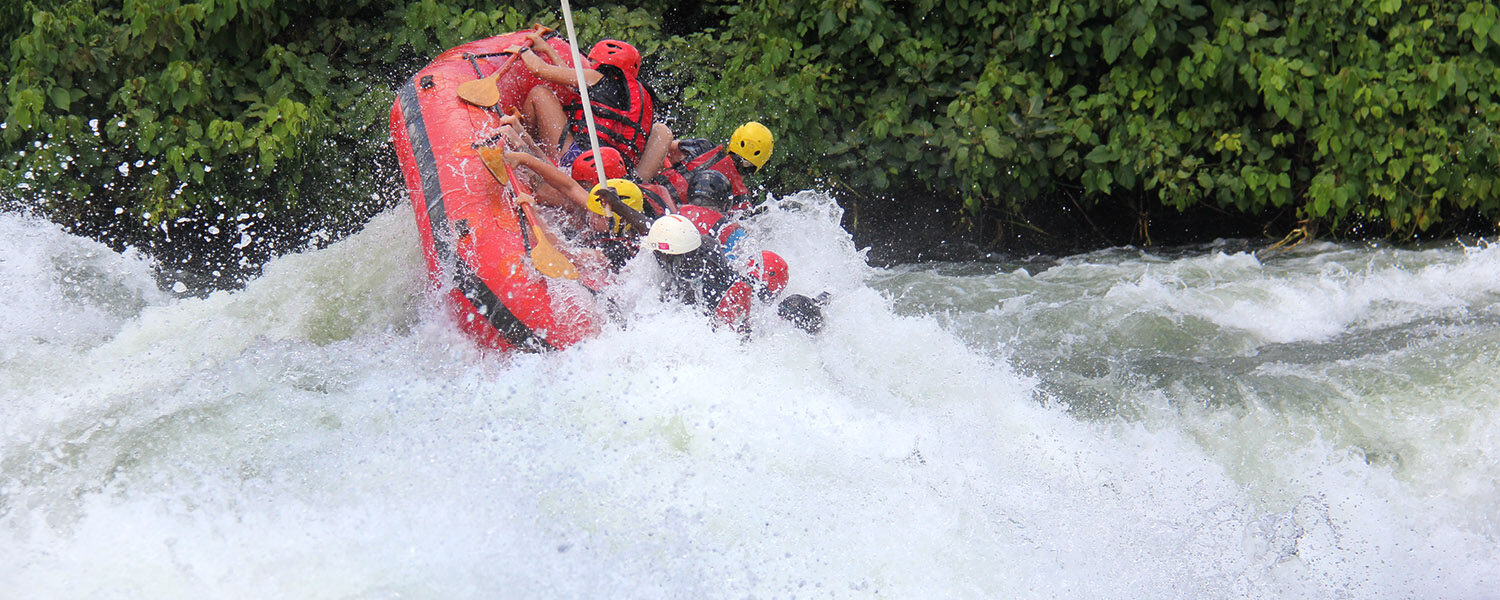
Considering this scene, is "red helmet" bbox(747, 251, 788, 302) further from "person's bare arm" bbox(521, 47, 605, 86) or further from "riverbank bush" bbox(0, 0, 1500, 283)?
"riverbank bush" bbox(0, 0, 1500, 283)

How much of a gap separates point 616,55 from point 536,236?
3.48ft

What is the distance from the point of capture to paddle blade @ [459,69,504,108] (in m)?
4.64

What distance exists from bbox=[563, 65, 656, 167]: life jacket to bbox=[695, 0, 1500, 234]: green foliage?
3.47 ft

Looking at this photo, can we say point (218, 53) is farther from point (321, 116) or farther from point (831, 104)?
point (831, 104)

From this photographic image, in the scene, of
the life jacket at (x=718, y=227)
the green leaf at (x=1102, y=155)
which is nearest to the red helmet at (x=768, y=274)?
the life jacket at (x=718, y=227)

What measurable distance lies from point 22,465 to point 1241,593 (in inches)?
134

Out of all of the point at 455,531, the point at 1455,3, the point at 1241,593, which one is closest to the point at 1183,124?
the point at 1455,3

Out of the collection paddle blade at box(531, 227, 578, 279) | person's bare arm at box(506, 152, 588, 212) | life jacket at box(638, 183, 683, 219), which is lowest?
paddle blade at box(531, 227, 578, 279)

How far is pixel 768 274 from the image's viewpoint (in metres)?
4.42

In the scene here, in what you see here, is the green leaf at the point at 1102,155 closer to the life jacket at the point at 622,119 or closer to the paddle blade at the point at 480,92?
the life jacket at the point at 622,119

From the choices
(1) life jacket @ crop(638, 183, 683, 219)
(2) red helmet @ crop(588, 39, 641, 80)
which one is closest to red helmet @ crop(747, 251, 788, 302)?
(1) life jacket @ crop(638, 183, 683, 219)

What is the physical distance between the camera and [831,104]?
19.7 feet

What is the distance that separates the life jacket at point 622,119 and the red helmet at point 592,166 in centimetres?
23

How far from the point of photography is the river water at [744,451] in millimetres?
3059
